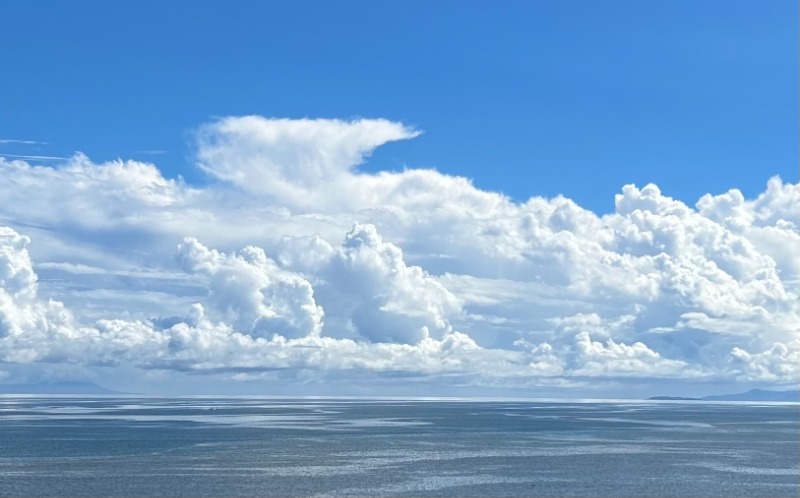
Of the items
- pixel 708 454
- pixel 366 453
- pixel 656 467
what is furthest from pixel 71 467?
pixel 708 454

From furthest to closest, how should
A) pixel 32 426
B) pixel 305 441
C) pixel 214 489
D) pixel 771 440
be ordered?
pixel 32 426, pixel 771 440, pixel 305 441, pixel 214 489

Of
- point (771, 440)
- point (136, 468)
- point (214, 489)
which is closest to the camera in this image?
point (214, 489)

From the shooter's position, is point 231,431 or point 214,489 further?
point 231,431

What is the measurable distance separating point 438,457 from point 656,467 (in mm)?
22435

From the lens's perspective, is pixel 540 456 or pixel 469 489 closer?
pixel 469 489

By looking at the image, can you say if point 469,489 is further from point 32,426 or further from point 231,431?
point 32,426

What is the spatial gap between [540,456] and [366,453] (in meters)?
19.2

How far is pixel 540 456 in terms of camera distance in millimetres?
101938

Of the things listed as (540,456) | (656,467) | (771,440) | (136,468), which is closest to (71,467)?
(136,468)

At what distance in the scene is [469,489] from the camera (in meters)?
73.6

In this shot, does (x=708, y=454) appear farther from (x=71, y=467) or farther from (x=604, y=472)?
(x=71, y=467)

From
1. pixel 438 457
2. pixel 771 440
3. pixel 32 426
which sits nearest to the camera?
pixel 438 457

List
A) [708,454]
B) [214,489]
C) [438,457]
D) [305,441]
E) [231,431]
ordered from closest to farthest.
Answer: [214,489] < [438,457] < [708,454] < [305,441] < [231,431]

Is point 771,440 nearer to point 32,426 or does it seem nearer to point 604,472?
point 604,472
